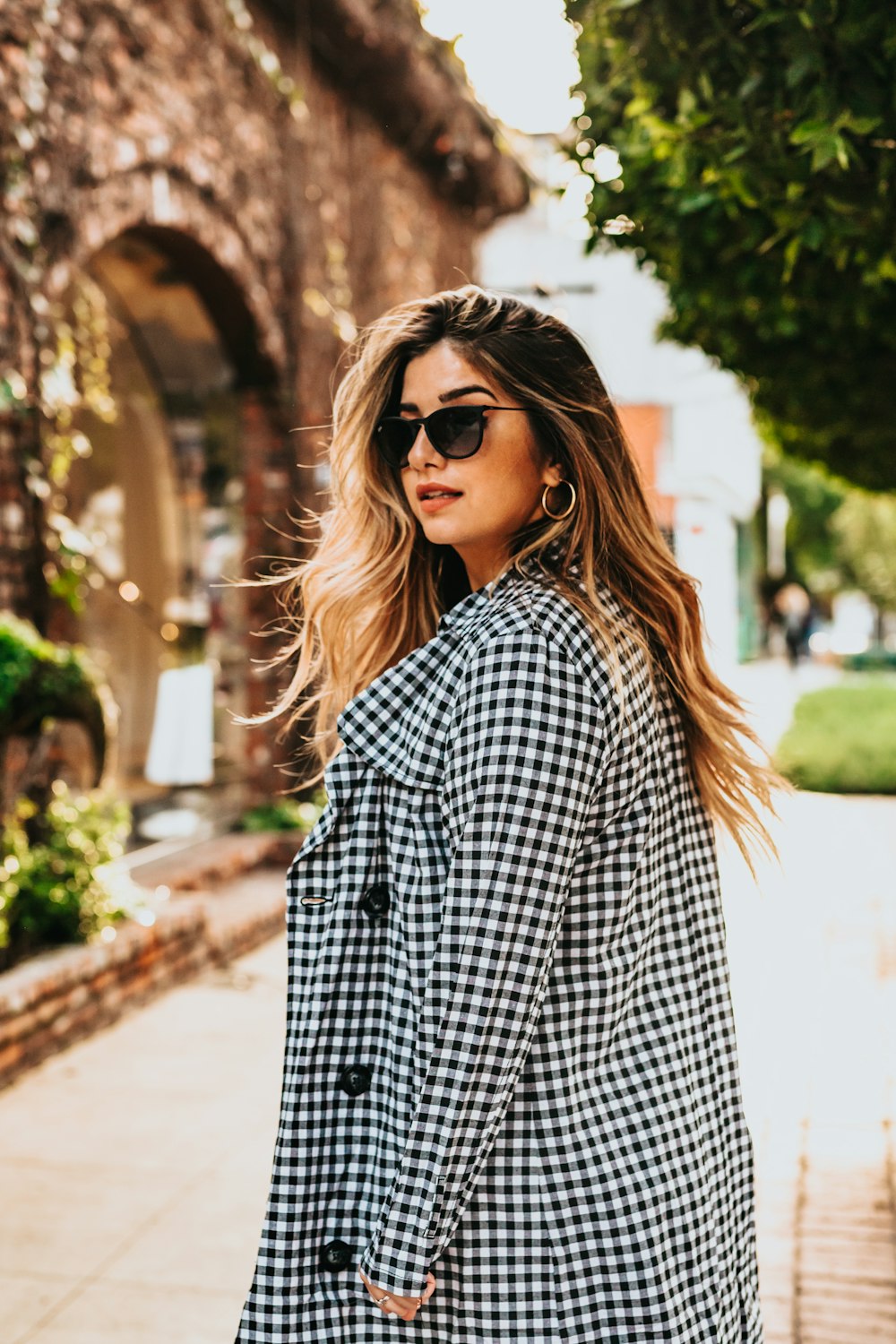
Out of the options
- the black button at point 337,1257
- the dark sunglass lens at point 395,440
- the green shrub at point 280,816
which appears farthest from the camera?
the green shrub at point 280,816

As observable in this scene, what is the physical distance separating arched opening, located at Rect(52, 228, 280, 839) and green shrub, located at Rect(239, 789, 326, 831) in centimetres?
21

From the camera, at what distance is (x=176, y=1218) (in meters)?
3.97

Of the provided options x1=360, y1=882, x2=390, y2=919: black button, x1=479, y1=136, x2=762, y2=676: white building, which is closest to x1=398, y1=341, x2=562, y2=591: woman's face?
x1=360, y1=882, x2=390, y2=919: black button

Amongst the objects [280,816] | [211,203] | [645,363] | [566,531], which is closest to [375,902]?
[566,531]

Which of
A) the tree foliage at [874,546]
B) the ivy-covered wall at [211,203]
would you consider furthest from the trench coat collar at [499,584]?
the tree foliage at [874,546]

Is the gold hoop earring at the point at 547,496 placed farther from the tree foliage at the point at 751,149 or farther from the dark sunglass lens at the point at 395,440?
the tree foliage at the point at 751,149

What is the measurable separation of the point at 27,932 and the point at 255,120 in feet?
15.8

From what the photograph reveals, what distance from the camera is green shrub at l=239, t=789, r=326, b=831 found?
8.57 metres

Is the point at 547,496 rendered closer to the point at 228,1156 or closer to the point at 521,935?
the point at 521,935

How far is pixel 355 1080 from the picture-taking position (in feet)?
6.19

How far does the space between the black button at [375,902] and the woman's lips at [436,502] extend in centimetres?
55

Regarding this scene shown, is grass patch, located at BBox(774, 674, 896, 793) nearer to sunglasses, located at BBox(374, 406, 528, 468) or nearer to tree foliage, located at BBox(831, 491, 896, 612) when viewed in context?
sunglasses, located at BBox(374, 406, 528, 468)

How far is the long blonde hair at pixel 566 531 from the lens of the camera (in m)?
2.03

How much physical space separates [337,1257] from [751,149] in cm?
226
